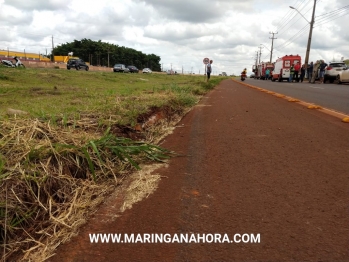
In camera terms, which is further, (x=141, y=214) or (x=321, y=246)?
(x=141, y=214)

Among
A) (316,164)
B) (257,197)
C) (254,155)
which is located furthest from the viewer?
(254,155)

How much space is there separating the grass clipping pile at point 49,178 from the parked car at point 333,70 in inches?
941

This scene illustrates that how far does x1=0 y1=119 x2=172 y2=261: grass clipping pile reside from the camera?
2049 millimetres

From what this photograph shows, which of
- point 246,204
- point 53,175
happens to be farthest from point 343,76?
point 53,175

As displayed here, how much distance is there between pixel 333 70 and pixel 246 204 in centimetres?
2498

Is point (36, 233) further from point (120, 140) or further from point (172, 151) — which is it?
point (172, 151)

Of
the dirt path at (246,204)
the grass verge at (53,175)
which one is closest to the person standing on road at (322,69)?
the dirt path at (246,204)

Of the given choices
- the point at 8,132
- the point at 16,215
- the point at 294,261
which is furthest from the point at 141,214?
the point at 8,132

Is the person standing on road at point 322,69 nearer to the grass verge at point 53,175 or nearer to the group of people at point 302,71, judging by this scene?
the group of people at point 302,71

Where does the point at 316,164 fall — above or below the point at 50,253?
above

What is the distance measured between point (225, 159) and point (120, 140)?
1230mm

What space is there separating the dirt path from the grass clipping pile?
0.76 feet

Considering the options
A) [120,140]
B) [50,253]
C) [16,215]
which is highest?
[120,140]

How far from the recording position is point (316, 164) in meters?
3.28
